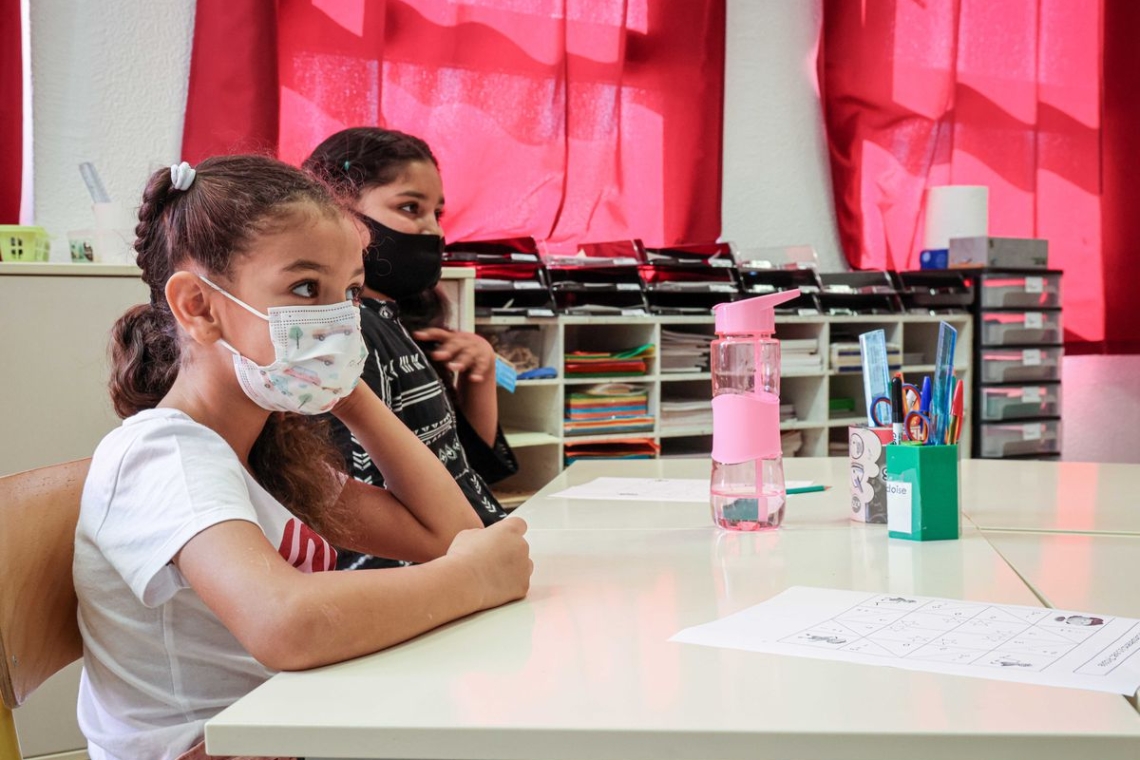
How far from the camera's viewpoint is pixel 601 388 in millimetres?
3098

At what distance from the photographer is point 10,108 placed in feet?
8.70

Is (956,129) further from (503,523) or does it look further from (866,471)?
(503,523)

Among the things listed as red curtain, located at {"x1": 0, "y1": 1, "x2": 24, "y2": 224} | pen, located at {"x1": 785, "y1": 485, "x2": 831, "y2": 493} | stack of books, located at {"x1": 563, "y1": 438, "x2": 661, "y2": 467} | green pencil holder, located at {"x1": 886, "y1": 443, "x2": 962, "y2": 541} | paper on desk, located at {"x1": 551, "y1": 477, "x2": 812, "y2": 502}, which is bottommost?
stack of books, located at {"x1": 563, "y1": 438, "x2": 661, "y2": 467}

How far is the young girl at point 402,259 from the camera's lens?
1744 mm

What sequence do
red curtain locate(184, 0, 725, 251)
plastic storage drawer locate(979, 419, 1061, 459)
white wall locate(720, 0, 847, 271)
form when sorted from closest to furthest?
red curtain locate(184, 0, 725, 251)
plastic storage drawer locate(979, 419, 1061, 459)
white wall locate(720, 0, 847, 271)

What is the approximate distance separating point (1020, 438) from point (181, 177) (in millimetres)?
3257

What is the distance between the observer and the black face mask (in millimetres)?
1855

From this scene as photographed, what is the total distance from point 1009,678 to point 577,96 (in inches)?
120

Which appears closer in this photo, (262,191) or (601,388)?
(262,191)

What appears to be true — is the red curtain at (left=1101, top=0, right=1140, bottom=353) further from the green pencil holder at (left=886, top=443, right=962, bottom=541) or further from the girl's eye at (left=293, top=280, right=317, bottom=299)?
the girl's eye at (left=293, top=280, right=317, bottom=299)

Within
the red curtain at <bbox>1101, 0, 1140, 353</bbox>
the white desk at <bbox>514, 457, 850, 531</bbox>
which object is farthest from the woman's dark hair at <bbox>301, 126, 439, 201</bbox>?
the red curtain at <bbox>1101, 0, 1140, 353</bbox>

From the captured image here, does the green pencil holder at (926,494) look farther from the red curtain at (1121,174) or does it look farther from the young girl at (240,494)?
the red curtain at (1121,174)

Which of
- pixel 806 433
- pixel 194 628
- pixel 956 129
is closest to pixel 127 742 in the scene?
pixel 194 628

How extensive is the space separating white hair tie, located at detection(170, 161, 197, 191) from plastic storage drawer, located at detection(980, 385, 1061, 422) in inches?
123
